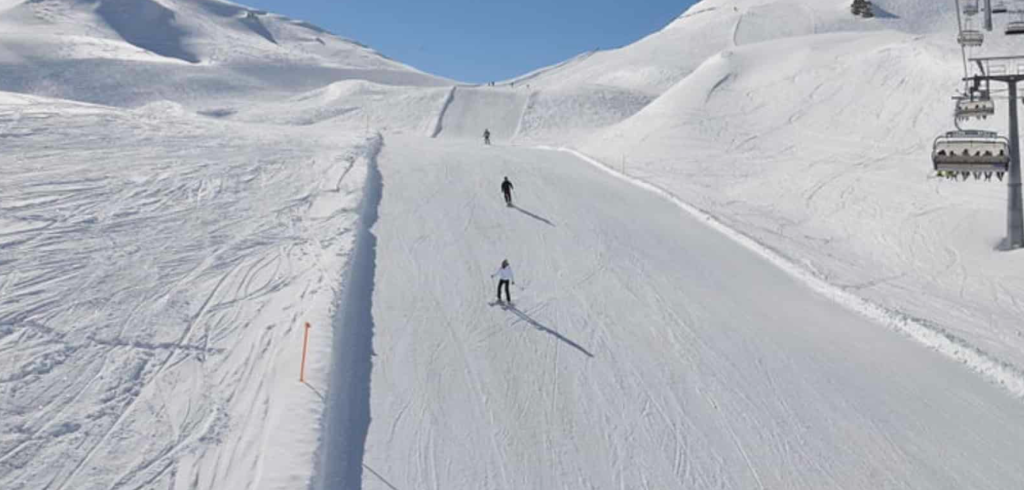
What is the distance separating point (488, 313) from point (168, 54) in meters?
111

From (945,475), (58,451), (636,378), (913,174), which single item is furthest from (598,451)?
(913,174)

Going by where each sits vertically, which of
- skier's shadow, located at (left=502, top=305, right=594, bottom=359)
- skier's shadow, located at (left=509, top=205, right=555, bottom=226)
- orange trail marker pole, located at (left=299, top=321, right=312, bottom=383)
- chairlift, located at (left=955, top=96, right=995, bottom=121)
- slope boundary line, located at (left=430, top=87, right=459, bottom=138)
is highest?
slope boundary line, located at (left=430, top=87, right=459, bottom=138)

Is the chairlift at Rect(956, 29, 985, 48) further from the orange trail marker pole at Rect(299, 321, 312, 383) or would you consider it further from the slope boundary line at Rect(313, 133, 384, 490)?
the orange trail marker pole at Rect(299, 321, 312, 383)

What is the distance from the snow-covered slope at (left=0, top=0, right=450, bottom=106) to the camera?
240 feet

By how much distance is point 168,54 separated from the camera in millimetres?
109250

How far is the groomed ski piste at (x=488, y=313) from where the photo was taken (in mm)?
10305

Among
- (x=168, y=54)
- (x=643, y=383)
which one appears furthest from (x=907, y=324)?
(x=168, y=54)

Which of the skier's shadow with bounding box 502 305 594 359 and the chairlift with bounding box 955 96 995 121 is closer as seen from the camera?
the skier's shadow with bounding box 502 305 594 359

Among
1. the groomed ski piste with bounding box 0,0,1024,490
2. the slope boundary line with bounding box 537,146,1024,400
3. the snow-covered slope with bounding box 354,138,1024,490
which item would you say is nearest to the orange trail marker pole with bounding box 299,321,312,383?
the groomed ski piste with bounding box 0,0,1024,490

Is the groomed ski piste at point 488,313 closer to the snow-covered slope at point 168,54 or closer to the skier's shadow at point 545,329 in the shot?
the skier's shadow at point 545,329

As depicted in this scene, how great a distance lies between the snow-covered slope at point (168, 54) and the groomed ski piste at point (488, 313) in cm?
4381

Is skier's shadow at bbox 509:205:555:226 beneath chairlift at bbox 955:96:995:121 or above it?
beneath

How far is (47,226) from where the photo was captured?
1727cm

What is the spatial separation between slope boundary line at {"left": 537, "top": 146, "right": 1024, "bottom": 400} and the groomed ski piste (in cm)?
9
